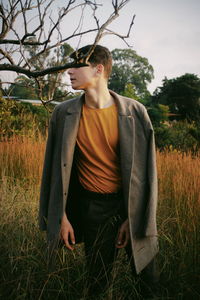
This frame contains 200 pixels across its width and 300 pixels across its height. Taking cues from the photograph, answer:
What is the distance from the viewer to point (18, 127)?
723 centimetres

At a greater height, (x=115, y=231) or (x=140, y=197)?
(x=140, y=197)

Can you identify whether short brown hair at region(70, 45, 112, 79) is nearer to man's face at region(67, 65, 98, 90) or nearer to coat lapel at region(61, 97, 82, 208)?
man's face at region(67, 65, 98, 90)

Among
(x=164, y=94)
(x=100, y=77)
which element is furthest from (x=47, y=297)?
(x=164, y=94)

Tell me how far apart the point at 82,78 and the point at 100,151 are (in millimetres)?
451

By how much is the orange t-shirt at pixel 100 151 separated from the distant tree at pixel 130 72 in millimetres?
49790

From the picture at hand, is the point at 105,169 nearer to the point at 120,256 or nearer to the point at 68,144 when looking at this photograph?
the point at 68,144

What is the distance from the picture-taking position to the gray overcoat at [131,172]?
1700 mm

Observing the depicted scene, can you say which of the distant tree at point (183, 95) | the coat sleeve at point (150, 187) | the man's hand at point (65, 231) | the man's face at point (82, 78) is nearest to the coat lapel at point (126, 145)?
the coat sleeve at point (150, 187)

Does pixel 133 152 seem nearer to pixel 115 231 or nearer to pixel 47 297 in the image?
pixel 115 231

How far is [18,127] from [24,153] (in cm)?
267

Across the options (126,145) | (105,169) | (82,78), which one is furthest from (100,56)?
(105,169)

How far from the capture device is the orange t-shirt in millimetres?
1737

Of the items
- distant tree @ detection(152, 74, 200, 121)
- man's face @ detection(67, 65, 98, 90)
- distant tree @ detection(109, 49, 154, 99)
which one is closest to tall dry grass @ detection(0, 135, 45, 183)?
man's face @ detection(67, 65, 98, 90)

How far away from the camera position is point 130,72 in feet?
171
